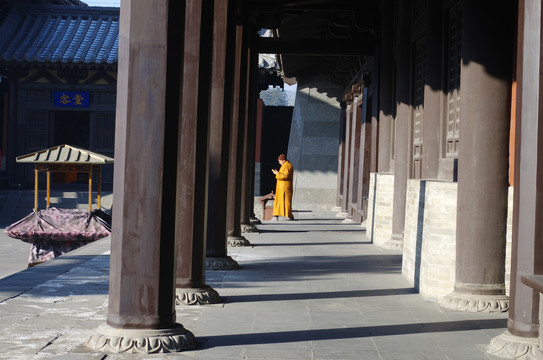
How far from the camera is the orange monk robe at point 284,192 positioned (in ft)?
64.5

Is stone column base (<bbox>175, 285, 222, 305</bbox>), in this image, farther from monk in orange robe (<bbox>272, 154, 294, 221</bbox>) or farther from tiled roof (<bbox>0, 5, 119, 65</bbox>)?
tiled roof (<bbox>0, 5, 119, 65</bbox>)

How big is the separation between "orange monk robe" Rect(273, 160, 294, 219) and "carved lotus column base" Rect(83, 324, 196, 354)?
Answer: 1464 centimetres

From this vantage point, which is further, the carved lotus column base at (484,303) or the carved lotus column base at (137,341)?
the carved lotus column base at (484,303)

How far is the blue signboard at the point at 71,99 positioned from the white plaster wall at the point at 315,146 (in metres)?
6.36

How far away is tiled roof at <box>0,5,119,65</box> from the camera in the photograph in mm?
23906

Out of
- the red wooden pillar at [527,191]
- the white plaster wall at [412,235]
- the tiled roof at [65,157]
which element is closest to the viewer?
the red wooden pillar at [527,191]

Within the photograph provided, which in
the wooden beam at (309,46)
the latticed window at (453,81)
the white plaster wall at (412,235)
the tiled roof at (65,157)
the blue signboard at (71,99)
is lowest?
the white plaster wall at (412,235)

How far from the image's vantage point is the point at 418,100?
10.8 meters

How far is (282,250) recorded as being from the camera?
469 inches

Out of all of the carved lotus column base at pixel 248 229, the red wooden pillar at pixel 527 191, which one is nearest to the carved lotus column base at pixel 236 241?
the carved lotus column base at pixel 248 229

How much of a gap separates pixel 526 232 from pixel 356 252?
703 centimetres

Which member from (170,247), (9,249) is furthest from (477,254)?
(9,249)

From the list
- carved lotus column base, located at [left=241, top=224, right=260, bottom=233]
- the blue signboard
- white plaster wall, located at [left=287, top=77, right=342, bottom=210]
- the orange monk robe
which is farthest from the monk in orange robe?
the blue signboard

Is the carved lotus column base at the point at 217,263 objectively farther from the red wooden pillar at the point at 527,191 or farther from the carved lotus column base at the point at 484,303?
the red wooden pillar at the point at 527,191
